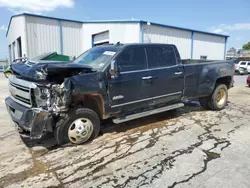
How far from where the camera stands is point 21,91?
12.4 ft

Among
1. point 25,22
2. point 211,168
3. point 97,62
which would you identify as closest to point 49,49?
→ point 25,22

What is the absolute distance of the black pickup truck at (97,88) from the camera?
3.53 m

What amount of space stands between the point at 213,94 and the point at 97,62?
3807mm

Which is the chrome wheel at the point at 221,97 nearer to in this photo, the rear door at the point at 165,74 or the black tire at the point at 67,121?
the rear door at the point at 165,74

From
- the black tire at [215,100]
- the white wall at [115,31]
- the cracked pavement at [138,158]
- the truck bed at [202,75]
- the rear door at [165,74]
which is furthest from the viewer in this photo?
the white wall at [115,31]

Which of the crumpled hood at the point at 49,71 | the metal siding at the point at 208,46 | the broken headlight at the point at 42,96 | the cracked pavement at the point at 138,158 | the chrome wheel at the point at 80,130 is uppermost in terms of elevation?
the metal siding at the point at 208,46

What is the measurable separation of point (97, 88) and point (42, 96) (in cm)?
98

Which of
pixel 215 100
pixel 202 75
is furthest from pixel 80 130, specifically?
pixel 215 100

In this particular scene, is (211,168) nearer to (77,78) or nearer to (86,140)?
(86,140)

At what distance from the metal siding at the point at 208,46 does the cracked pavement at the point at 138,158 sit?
1496 centimetres

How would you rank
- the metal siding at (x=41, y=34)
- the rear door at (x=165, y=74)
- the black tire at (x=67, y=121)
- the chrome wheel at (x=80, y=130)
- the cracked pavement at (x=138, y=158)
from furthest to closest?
the metal siding at (x=41, y=34), the rear door at (x=165, y=74), the chrome wheel at (x=80, y=130), the black tire at (x=67, y=121), the cracked pavement at (x=138, y=158)

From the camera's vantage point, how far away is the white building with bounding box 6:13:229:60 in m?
14.4

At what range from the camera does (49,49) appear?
16.3m

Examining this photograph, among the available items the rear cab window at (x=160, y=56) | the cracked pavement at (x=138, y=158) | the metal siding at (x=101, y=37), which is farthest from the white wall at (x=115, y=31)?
the cracked pavement at (x=138, y=158)
